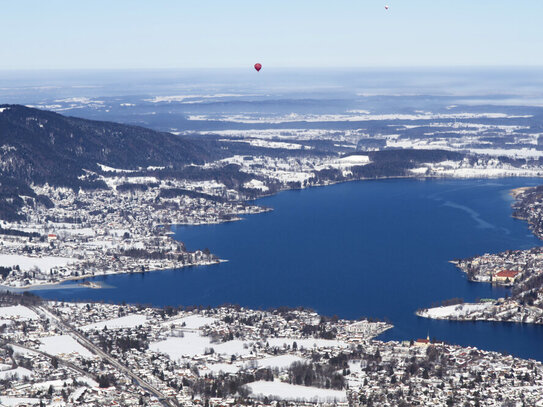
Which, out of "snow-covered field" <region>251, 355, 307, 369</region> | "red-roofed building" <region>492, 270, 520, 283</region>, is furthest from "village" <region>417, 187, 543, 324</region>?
"snow-covered field" <region>251, 355, 307, 369</region>

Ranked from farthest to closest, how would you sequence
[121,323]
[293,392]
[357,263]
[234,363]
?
[357,263] < [121,323] < [234,363] < [293,392]

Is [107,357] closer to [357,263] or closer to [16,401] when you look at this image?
[16,401]

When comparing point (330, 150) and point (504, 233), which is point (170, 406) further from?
point (330, 150)

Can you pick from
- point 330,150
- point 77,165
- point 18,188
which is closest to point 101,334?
point 18,188

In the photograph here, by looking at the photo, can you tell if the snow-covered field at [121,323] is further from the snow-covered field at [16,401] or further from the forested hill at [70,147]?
the forested hill at [70,147]

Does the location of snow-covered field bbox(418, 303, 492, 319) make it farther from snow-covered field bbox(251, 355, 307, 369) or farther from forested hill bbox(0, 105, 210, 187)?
forested hill bbox(0, 105, 210, 187)

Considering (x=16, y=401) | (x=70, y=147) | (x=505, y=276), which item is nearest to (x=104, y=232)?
(x=505, y=276)
